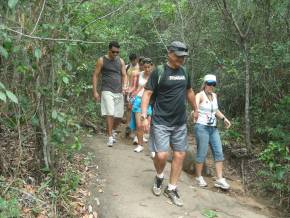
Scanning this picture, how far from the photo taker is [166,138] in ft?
20.8

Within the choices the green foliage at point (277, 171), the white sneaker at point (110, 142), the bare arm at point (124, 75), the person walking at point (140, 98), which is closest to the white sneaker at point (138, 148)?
the person walking at point (140, 98)

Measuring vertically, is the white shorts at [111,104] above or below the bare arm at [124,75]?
below

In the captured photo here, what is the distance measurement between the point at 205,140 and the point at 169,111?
4.93 ft

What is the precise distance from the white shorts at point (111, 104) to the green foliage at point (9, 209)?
3829 mm

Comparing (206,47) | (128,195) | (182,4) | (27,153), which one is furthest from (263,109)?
(27,153)

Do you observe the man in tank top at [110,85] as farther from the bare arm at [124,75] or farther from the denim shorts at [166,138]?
the denim shorts at [166,138]

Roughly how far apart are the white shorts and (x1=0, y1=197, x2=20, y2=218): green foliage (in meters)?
3.83

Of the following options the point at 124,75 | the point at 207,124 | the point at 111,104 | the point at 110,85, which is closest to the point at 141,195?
the point at 207,124

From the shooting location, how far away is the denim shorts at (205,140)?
298 inches

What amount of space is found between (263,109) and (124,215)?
5.70 m

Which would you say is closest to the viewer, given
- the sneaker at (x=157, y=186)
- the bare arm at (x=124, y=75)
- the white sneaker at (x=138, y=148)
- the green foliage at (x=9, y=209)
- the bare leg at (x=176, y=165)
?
the green foliage at (x=9, y=209)

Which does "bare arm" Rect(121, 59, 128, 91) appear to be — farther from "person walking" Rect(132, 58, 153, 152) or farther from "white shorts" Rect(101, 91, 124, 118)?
"white shorts" Rect(101, 91, 124, 118)

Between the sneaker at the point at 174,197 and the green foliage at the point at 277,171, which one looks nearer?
the sneaker at the point at 174,197

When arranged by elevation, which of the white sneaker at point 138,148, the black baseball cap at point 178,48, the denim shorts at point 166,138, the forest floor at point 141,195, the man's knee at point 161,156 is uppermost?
the black baseball cap at point 178,48
